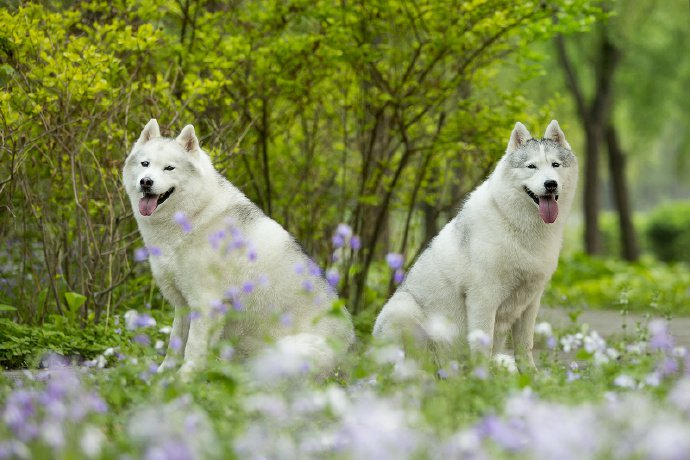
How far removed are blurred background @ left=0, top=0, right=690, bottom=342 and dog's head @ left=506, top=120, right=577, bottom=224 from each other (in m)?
1.08

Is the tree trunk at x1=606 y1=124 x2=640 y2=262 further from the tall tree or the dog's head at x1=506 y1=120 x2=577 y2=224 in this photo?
the dog's head at x1=506 y1=120 x2=577 y2=224

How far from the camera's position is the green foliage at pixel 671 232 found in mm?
24438

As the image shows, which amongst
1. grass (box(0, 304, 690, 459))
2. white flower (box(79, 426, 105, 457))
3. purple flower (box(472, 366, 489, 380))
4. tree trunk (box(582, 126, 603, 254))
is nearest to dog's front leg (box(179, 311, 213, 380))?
grass (box(0, 304, 690, 459))

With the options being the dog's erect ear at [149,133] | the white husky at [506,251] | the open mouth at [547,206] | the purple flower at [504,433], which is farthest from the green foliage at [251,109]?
the purple flower at [504,433]

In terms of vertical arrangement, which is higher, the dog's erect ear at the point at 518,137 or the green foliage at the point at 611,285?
the dog's erect ear at the point at 518,137

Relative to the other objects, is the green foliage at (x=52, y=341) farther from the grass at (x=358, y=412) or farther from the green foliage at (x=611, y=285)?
the green foliage at (x=611, y=285)

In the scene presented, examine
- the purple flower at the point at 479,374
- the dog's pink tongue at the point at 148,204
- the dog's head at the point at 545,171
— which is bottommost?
the purple flower at the point at 479,374

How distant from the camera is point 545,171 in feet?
17.4

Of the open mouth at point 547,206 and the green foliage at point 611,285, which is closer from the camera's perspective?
the open mouth at point 547,206

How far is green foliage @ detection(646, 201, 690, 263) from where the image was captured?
24.4m

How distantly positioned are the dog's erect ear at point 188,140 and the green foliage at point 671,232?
69.0 ft

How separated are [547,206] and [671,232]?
68.2ft

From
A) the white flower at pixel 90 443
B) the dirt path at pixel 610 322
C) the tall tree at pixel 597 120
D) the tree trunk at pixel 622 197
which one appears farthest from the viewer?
the tree trunk at pixel 622 197

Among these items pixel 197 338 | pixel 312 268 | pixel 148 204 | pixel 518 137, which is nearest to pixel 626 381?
pixel 312 268
